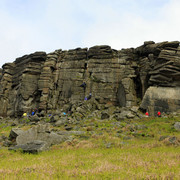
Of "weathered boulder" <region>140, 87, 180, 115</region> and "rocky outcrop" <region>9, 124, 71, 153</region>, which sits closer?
"rocky outcrop" <region>9, 124, 71, 153</region>

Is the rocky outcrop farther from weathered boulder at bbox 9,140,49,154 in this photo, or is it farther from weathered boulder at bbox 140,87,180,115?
weathered boulder at bbox 140,87,180,115

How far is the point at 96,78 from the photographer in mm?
47344

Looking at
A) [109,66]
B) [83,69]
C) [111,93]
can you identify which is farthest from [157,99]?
[83,69]

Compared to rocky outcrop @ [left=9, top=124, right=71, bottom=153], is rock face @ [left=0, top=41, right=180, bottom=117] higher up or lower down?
higher up

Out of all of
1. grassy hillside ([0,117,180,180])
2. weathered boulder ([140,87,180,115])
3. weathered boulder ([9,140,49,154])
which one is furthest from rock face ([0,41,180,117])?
weathered boulder ([9,140,49,154])

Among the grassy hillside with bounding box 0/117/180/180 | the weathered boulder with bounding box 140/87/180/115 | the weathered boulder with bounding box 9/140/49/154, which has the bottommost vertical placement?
the weathered boulder with bounding box 9/140/49/154

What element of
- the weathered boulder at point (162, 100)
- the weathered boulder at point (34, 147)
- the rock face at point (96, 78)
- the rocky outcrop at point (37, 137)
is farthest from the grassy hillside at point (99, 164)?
the rock face at point (96, 78)

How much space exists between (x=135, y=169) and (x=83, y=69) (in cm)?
4293

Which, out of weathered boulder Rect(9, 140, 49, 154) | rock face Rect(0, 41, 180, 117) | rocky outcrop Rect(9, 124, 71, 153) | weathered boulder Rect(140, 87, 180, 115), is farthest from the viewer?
rock face Rect(0, 41, 180, 117)

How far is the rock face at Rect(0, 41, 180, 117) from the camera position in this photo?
38281mm

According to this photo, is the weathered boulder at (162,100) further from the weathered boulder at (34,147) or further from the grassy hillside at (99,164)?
the weathered boulder at (34,147)

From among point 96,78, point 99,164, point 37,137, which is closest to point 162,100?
point 96,78

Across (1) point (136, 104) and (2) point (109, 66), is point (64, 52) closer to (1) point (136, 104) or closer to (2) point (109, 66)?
(2) point (109, 66)

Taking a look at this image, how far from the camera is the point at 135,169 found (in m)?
9.05
